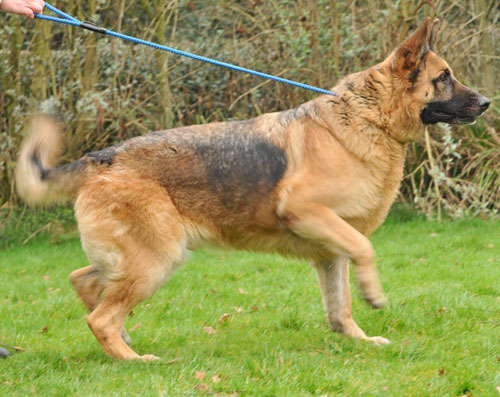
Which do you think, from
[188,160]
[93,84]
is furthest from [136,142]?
[93,84]

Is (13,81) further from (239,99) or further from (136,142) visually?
(136,142)

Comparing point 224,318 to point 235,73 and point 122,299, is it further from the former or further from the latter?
point 235,73

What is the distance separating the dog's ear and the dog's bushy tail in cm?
239

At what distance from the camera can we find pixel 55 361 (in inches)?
191

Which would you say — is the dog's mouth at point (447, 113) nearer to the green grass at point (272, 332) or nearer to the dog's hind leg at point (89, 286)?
the green grass at point (272, 332)

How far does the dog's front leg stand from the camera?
482 centimetres

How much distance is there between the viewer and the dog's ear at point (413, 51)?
5.11 m

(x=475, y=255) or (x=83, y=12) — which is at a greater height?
(x=83, y=12)

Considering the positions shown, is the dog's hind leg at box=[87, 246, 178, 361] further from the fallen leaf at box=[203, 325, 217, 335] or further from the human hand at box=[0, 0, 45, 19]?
the human hand at box=[0, 0, 45, 19]

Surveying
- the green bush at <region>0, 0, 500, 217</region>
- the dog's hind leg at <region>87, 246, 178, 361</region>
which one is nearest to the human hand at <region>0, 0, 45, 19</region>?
the dog's hind leg at <region>87, 246, 178, 361</region>

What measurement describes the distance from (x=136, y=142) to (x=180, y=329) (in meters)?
1.61

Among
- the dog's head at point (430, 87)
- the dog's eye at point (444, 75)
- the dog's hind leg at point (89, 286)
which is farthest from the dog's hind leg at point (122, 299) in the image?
the dog's eye at point (444, 75)

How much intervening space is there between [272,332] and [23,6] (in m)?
3.00

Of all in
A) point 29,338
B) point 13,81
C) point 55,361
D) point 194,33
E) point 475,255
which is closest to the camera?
point 55,361
